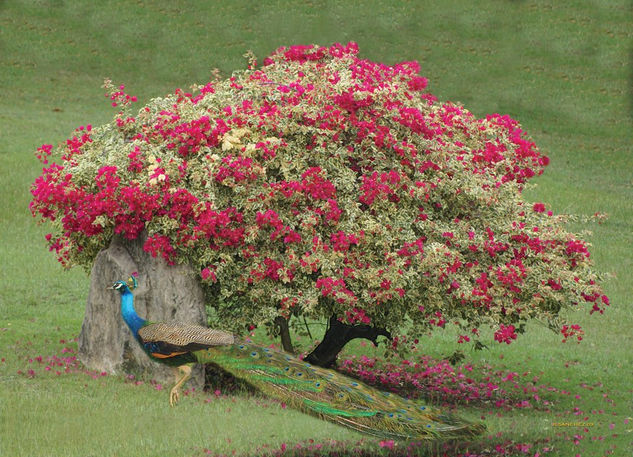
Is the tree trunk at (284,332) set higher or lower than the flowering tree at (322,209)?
lower

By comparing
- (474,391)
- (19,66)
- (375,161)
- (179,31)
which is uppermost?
(179,31)

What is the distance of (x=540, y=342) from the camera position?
22344 millimetres

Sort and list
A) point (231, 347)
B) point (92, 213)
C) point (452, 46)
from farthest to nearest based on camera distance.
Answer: point (452, 46) < point (92, 213) < point (231, 347)

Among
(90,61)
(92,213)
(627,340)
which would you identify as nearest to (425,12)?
(90,61)

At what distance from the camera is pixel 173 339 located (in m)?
12.7

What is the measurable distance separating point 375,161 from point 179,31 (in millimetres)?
34225

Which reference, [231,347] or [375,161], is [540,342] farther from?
[231,347]

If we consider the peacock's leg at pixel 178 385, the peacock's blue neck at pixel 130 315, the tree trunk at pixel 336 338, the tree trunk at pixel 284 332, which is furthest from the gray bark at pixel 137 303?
the tree trunk at pixel 336 338

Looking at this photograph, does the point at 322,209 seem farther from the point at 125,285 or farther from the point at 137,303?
the point at 125,285

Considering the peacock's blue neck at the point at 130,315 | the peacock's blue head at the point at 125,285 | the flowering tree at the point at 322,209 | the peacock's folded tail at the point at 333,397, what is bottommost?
the peacock's folded tail at the point at 333,397

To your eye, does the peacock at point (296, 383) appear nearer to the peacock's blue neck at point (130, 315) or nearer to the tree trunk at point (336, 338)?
the peacock's blue neck at point (130, 315)

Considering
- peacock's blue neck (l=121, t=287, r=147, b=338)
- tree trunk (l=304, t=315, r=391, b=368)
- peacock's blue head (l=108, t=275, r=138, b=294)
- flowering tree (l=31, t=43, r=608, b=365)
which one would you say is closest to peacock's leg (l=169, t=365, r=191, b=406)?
peacock's blue neck (l=121, t=287, r=147, b=338)

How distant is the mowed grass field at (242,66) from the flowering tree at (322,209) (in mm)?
1822

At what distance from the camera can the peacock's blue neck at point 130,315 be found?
12.8 metres
